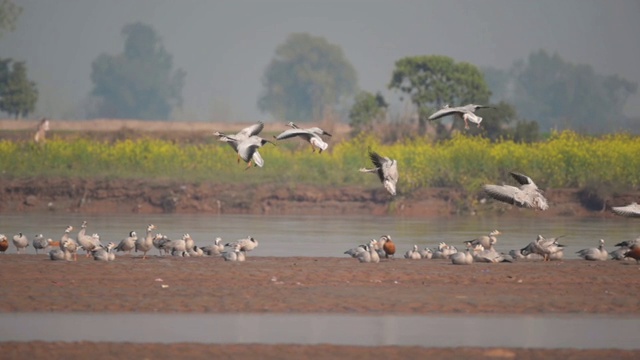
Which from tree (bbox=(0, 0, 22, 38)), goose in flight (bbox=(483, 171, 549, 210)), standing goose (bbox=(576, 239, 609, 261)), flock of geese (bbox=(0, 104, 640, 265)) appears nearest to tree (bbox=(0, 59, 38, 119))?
tree (bbox=(0, 0, 22, 38))

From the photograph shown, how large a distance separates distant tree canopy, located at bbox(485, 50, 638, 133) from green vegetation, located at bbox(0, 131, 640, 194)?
305ft

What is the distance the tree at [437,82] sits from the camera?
6962 cm

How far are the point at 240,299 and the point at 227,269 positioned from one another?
3685 millimetres

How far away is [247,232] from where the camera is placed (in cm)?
3466

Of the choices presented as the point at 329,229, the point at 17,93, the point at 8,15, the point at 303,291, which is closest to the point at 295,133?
the point at 303,291

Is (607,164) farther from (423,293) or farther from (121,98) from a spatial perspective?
(121,98)

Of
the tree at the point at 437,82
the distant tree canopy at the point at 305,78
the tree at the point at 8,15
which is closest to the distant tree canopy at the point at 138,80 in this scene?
the distant tree canopy at the point at 305,78

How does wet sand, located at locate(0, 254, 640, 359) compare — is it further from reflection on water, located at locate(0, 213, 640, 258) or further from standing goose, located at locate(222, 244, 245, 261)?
reflection on water, located at locate(0, 213, 640, 258)

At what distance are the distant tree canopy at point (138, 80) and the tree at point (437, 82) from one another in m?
91.5

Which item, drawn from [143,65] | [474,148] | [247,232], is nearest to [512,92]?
[143,65]

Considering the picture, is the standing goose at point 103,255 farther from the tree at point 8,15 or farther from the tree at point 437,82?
the tree at point 8,15

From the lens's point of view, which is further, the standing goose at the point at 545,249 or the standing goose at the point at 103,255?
the standing goose at the point at 545,249

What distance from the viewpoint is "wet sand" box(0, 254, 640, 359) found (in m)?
15.6

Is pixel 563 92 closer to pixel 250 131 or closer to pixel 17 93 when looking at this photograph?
pixel 17 93
